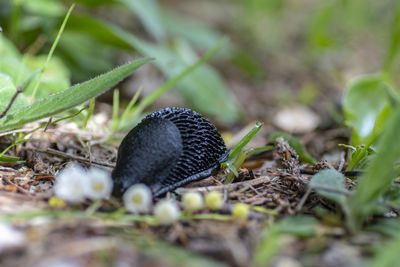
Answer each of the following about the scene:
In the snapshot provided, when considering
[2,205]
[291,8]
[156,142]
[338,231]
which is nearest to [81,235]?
[2,205]

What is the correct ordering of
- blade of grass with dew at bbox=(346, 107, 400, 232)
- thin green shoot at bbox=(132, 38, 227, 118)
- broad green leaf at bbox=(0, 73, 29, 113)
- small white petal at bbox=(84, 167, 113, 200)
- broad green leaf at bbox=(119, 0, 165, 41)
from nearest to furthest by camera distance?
1. blade of grass with dew at bbox=(346, 107, 400, 232)
2. small white petal at bbox=(84, 167, 113, 200)
3. broad green leaf at bbox=(0, 73, 29, 113)
4. thin green shoot at bbox=(132, 38, 227, 118)
5. broad green leaf at bbox=(119, 0, 165, 41)

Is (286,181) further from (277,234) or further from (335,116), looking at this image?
(335,116)

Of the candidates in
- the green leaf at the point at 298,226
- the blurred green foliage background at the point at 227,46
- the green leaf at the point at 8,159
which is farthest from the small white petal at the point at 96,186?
the blurred green foliage background at the point at 227,46

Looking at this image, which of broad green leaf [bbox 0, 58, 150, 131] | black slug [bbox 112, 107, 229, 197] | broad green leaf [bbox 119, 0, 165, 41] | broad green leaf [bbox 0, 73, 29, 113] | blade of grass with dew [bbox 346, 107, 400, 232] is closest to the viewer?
blade of grass with dew [bbox 346, 107, 400, 232]

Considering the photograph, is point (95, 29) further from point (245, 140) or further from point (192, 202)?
point (192, 202)

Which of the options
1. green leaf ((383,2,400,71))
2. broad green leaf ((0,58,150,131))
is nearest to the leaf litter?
broad green leaf ((0,58,150,131))

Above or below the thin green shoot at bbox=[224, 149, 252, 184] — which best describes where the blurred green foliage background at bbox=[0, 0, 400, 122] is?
above

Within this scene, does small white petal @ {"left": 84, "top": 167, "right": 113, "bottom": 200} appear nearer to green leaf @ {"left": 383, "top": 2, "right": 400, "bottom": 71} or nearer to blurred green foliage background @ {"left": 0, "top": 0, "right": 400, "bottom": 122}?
blurred green foliage background @ {"left": 0, "top": 0, "right": 400, "bottom": 122}
